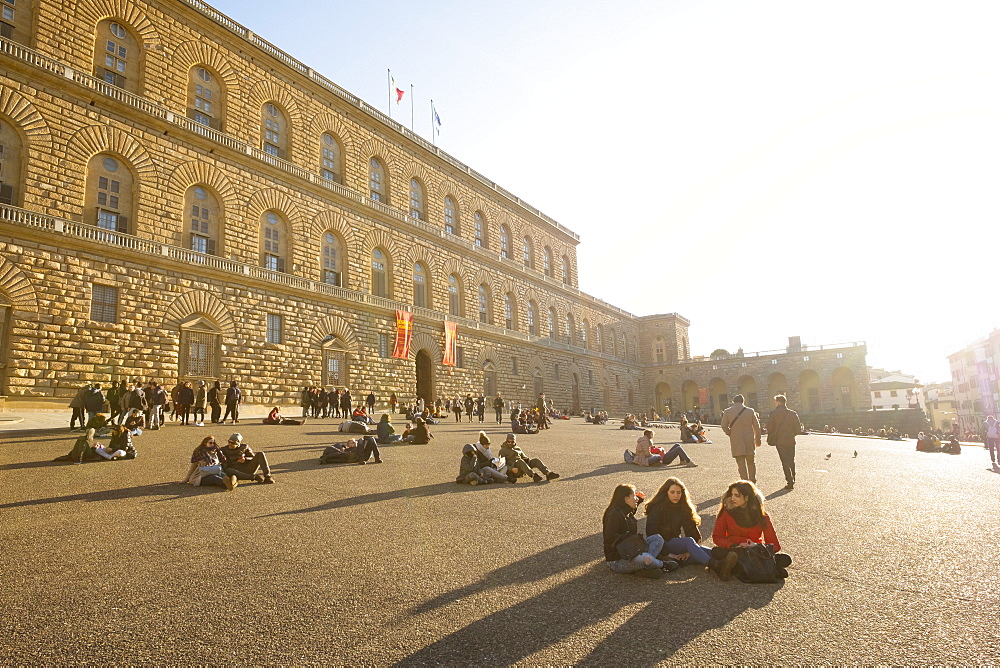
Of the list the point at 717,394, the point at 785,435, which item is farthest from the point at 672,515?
the point at 717,394

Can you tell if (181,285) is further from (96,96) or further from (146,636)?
(146,636)

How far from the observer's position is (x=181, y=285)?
19.4 m

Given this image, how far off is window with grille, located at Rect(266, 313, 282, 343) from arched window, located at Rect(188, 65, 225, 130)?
7.54m

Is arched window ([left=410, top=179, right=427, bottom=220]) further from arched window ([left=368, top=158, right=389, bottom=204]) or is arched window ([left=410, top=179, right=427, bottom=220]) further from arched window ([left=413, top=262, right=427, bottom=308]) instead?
arched window ([left=413, top=262, right=427, bottom=308])

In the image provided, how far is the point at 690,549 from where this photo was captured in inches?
205

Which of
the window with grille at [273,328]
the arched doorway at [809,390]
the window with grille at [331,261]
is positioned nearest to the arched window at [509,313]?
the window with grille at [331,261]

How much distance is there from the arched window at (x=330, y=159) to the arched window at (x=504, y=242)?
1339 cm

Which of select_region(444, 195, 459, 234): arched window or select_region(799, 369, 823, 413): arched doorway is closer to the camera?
select_region(444, 195, 459, 234): arched window

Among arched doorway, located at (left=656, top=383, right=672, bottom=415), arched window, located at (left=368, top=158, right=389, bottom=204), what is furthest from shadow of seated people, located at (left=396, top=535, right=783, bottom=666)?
arched doorway, located at (left=656, top=383, right=672, bottom=415)

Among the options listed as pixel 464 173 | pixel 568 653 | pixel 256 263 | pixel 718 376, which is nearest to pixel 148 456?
pixel 568 653

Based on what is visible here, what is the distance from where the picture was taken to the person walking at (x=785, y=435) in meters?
9.34

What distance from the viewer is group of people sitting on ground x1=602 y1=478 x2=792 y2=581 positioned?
4832 millimetres

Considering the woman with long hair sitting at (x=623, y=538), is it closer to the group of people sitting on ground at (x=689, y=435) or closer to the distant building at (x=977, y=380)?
the group of people sitting on ground at (x=689, y=435)

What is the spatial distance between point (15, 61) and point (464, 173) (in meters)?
21.5
